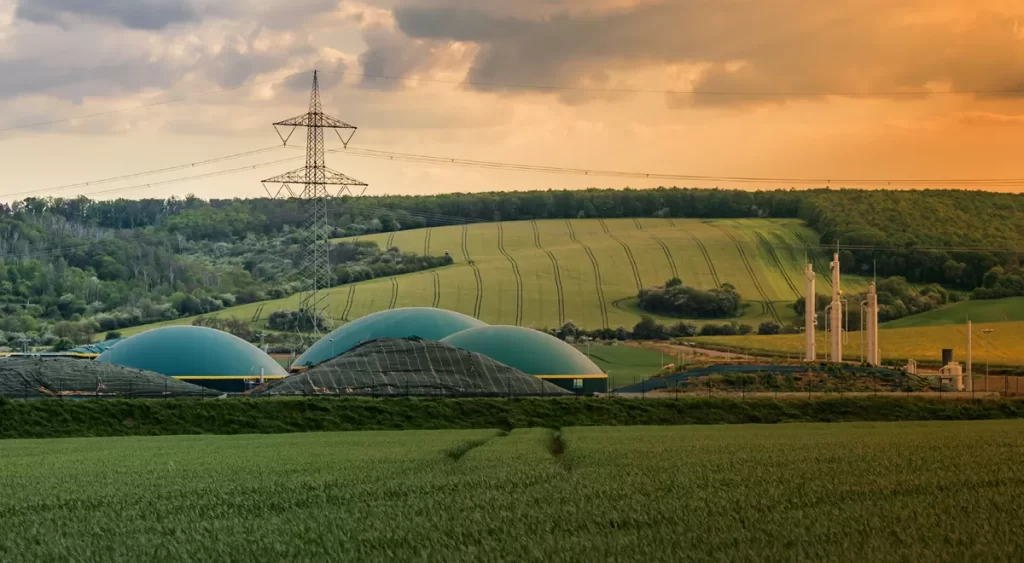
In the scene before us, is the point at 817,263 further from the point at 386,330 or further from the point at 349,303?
the point at 386,330

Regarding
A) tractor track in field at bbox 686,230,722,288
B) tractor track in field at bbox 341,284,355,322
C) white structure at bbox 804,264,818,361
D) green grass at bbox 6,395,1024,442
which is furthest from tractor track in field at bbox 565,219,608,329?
green grass at bbox 6,395,1024,442

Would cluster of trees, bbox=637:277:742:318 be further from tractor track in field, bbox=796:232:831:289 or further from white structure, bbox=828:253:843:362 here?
white structure, bbox=828:253:843:362

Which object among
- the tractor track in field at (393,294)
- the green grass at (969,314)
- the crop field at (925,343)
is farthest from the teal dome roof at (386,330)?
the green grass at (969,314)

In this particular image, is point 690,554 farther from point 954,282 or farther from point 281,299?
point 954,282

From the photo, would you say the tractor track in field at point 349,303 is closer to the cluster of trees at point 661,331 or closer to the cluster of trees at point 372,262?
the cluster of trees at point 372,262

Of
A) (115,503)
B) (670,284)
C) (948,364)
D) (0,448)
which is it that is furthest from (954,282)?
(115,503)

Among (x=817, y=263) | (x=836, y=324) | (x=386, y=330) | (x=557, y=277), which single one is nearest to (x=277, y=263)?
(x=557, y=277)
